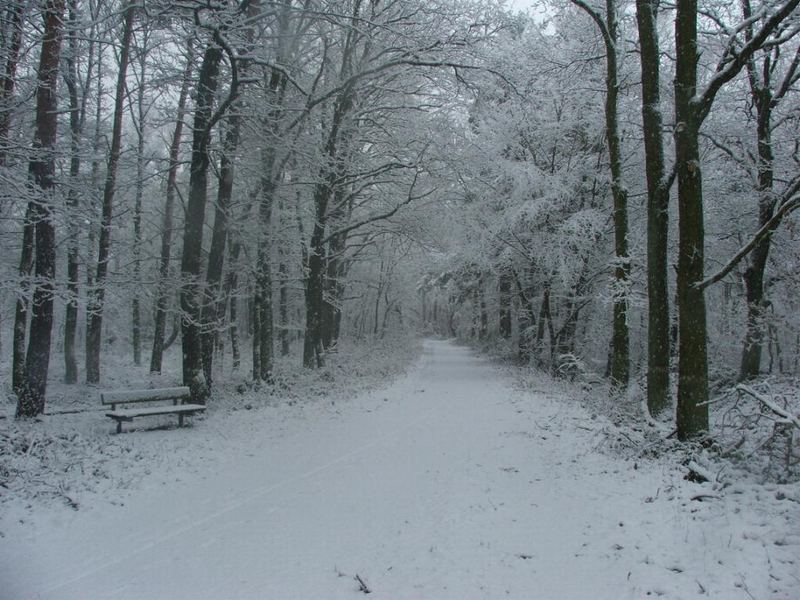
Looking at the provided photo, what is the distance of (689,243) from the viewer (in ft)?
21.9

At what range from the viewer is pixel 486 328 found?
125 feet

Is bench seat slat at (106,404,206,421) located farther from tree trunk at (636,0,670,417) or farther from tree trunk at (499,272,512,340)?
tree trunk at (499,272,512,340)

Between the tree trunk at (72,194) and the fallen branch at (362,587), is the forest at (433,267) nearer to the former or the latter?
the fallen branch at (362,587)

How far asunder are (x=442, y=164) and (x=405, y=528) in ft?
39.6

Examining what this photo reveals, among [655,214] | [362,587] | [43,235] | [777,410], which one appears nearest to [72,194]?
[43,235]

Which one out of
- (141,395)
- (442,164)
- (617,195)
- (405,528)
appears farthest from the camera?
(442,164)

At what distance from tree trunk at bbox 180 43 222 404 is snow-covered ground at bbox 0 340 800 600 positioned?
3.05 m

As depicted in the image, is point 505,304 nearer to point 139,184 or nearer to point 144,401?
point 139,184

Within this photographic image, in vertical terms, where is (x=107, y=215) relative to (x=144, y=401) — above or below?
above

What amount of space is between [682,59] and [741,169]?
826cm

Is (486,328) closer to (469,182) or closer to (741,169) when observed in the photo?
(469,182)

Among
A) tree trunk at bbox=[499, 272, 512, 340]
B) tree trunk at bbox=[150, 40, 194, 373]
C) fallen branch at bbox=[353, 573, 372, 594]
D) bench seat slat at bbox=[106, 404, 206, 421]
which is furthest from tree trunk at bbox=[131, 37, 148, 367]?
tree trunk at bbox=[499, 272, 512, 340]

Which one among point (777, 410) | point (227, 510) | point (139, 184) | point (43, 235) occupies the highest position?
point (139, 184)

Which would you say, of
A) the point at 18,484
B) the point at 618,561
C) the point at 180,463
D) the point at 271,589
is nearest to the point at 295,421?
the point at 180,463
